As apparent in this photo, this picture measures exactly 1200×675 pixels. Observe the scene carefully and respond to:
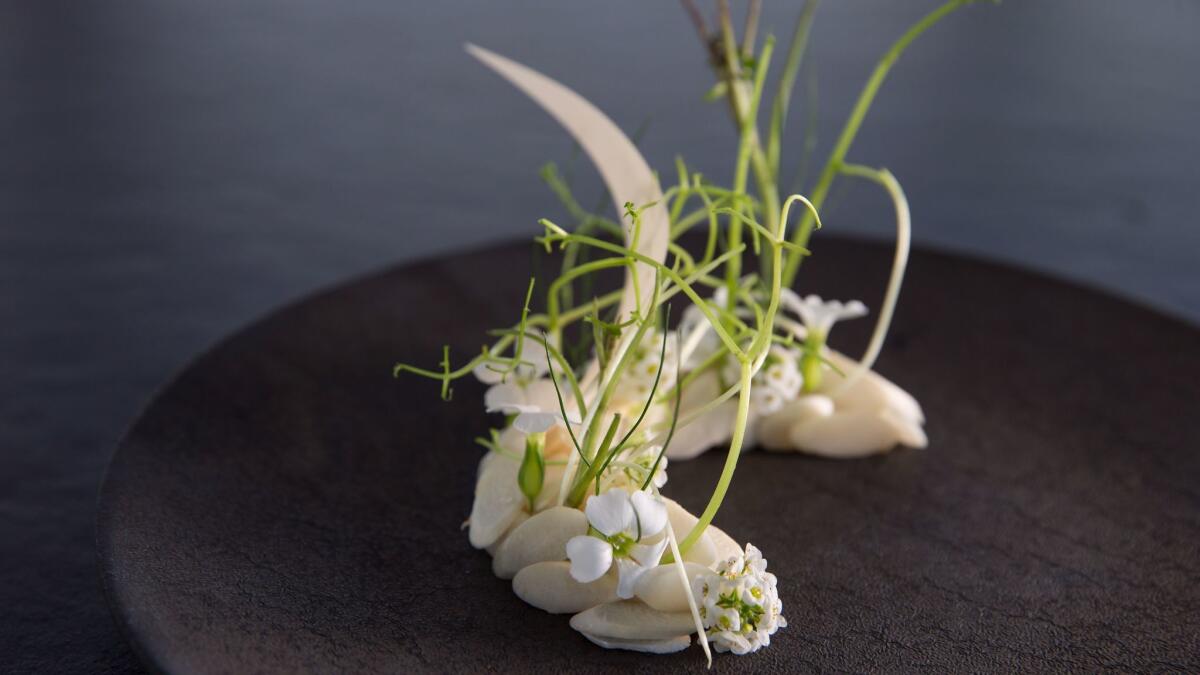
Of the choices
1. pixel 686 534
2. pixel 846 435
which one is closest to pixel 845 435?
pixel 846 435

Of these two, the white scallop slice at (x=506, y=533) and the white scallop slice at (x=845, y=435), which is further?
the white scallop slice at (x=845, y=435)

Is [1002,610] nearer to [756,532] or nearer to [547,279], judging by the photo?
[756,532]

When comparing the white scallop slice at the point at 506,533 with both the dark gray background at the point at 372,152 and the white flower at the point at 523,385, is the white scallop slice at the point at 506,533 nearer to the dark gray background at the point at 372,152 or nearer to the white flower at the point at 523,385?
the white flower at the point at 523,385

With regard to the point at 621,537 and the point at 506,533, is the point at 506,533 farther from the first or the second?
the point at 621,537

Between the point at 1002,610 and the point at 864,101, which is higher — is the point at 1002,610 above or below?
below

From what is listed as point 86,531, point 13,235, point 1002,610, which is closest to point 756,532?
point 1002,610

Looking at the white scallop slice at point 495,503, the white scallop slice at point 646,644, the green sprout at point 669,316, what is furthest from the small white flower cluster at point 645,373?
the white scallop slice at point 646,644
